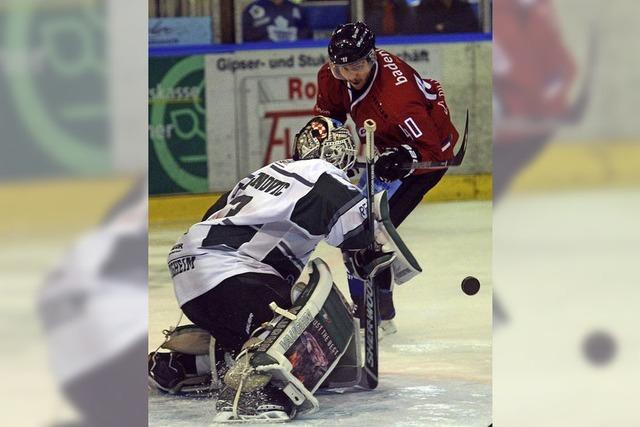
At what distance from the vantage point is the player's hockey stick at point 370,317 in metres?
4.27

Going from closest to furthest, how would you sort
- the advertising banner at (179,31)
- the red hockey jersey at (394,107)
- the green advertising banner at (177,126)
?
the red hockey jersey at (394,107) → the green advertising banner at (177,126) → the advertising banner at (179,31)

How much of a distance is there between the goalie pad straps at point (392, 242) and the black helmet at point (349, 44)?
853 millimetres

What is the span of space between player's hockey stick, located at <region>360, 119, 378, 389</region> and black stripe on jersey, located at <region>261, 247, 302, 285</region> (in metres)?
0.23

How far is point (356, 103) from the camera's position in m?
5.41

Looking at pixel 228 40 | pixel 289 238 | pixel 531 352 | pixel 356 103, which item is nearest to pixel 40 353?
pixel 531 352

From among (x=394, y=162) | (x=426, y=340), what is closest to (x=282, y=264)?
(x=394, y=162)

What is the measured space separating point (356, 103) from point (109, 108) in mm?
3486

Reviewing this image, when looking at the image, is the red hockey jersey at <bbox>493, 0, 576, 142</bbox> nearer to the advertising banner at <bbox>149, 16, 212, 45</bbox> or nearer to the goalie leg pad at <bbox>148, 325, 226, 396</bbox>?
the goalie leg pad at <bbox>148, 325, 226, 396</bbox>

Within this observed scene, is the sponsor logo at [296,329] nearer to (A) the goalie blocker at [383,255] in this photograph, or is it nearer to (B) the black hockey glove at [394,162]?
(A) the goalie blocker at [383,255]

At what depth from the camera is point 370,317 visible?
4.36m

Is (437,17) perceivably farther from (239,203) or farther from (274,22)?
(239,203)

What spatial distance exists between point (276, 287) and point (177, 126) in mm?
4735

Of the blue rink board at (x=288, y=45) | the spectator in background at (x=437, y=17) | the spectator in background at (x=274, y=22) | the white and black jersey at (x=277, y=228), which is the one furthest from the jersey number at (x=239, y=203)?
the spectator in background at (x=437, y=17)

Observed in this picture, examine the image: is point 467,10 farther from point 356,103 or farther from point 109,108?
point 109,108
